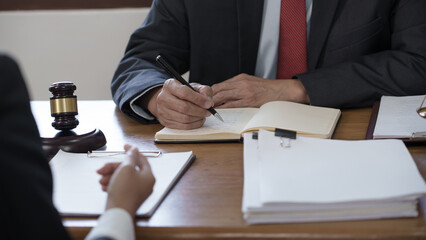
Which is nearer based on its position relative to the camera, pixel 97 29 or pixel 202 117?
pixel 202 117

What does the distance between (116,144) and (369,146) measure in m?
0.62

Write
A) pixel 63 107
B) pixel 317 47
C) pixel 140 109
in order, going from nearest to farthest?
pixel 63 107 < pixel 140 109 < pixel 317 47

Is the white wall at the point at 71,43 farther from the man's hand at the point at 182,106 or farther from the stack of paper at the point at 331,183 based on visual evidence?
the stack of paper at the point at 331,183

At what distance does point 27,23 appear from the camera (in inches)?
123

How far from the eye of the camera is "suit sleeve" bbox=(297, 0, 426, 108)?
1459 millimetres

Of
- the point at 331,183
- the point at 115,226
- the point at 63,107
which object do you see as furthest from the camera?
the point at 63,107

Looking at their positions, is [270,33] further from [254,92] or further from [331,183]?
[331,183]

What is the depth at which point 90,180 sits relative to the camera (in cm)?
98

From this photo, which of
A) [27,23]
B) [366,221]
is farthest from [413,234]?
[27,23]

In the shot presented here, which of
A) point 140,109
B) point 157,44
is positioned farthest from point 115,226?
point 157,44

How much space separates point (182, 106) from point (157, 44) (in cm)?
59

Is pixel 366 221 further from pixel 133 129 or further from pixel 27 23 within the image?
pixel 27 23

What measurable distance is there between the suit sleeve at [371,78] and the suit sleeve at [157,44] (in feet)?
1.63

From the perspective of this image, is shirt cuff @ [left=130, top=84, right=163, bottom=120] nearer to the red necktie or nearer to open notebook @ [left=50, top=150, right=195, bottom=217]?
open notebook @ [left=50, top=150, right=195, bottom=217]
